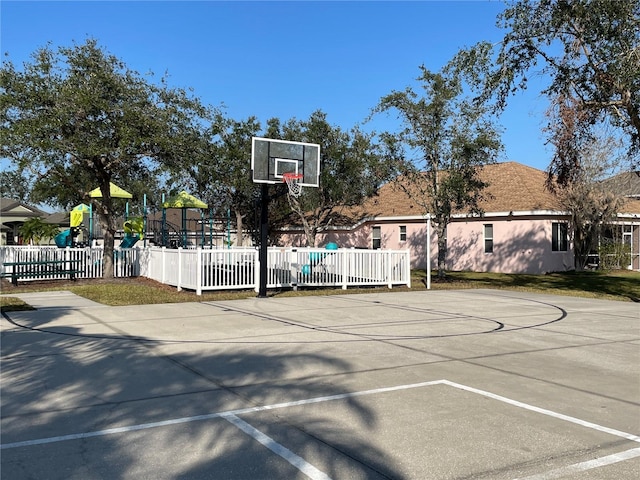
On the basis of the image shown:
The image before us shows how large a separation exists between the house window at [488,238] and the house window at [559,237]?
305 centimetres

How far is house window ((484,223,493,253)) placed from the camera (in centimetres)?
2989

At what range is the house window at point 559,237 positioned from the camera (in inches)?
1108

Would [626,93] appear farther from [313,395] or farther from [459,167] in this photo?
[313,395]

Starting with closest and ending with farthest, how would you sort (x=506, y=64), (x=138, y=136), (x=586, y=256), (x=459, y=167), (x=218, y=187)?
(x=506, y=64) → (x=138, y=136) → (x=459, y=167) → (x=586, y=256) → (x=218, y=187)

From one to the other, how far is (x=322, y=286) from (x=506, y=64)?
360 inches

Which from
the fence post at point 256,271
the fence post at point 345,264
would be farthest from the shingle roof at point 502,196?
the fence post at point 256,271

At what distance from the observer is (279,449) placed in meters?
4.43

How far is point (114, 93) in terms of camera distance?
18781mm

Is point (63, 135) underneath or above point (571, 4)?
underneath

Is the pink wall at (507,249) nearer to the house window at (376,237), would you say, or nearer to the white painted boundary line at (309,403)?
the house window at (376,237)

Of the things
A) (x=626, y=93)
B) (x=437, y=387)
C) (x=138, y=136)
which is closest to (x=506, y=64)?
(x=626, y=93)

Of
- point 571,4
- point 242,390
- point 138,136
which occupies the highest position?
point 571,4

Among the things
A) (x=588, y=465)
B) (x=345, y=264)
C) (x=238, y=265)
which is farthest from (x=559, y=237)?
(x=588, y=465)

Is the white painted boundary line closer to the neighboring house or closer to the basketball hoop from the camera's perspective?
the basketball hoop
